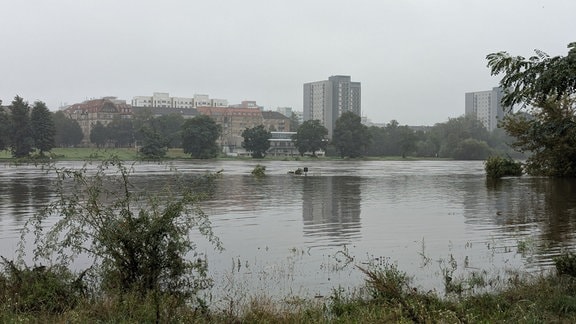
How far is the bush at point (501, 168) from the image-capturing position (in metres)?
43.7

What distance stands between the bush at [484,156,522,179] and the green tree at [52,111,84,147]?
118931 millimetres

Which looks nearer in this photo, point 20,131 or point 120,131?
point 20,131

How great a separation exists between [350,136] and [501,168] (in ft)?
281

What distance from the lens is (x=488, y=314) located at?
6.99 metres

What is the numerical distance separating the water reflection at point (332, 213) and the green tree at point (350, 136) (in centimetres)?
10016

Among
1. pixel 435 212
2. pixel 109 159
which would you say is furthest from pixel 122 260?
pixel 435 212

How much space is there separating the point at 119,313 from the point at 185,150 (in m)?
109

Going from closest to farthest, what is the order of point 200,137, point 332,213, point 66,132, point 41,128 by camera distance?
point 332,213, point 41,128, point 200,137, point 66,132

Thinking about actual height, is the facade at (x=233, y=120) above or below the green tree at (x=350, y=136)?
above

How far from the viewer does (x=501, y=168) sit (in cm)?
4394

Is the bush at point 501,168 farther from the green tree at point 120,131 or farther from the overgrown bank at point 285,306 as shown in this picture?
the green tree at point 120,131

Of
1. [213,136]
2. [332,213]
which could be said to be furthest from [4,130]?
[332,213]

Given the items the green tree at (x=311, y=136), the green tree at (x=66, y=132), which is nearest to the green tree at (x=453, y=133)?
the green tree at (x=311, y=136)

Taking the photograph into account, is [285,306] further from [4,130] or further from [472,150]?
[472,150]
